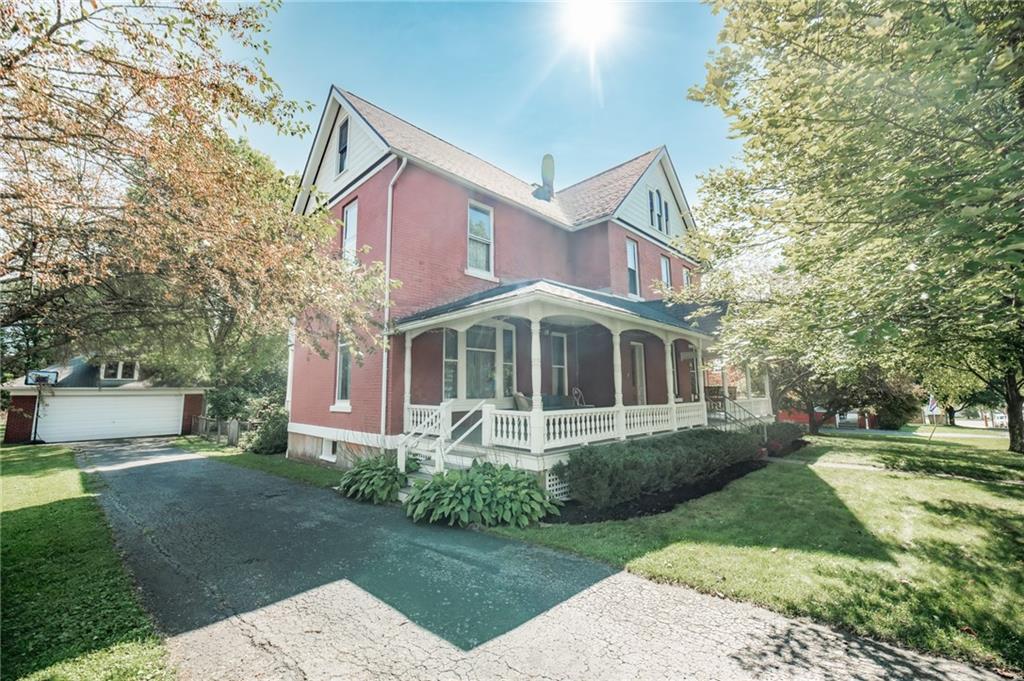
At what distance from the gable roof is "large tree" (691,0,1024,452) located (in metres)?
8.07

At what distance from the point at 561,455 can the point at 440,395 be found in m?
4.00

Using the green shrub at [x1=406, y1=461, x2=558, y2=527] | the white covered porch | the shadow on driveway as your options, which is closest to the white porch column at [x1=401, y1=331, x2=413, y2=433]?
the white covered porch

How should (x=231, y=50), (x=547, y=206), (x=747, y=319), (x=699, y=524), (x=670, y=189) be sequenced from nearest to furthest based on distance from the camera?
(x=231, y=50) < (x=699, y=524) < (x=747, y=319) < (x=547, y=206) < (x=670, y=189)

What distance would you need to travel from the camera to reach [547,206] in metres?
15.3

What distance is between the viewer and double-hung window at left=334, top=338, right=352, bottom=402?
1197 centimetres

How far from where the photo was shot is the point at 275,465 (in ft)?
42.8

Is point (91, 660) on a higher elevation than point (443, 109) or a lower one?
lower

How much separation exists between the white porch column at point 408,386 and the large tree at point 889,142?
7550 millimetres

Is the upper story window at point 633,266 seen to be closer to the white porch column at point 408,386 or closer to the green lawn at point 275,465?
the white porch column at point 408,386

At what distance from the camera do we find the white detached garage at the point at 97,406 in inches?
858

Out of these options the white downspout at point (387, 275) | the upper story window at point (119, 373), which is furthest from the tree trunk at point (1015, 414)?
the upper story window at point (119, 373)

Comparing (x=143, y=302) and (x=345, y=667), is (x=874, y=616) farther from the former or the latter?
(x=143, y=302)

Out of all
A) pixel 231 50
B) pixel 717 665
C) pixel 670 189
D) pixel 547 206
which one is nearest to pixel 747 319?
pixel 717 665

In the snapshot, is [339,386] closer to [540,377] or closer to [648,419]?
[540,377]
